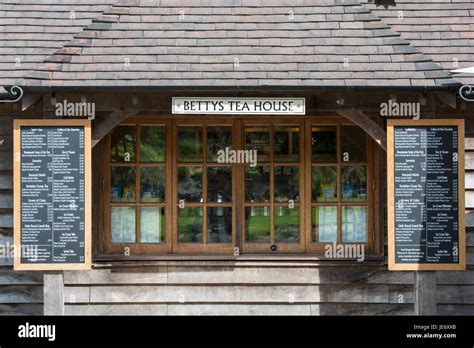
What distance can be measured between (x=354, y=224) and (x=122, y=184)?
2792mm

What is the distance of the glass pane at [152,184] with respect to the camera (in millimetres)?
9078

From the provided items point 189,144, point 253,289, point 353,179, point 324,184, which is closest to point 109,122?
point 189,144

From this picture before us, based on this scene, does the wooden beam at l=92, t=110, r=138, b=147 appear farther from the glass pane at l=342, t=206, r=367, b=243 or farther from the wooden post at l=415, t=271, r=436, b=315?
the wooden post at l=415, t=271, r=436, b=315

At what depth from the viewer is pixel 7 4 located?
9.63m

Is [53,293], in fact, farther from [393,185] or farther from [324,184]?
[393,185]

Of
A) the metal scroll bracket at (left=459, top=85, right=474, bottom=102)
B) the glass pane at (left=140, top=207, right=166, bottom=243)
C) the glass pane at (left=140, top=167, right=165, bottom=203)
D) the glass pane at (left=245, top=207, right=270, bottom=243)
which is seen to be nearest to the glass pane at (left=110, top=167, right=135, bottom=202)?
the glass pane at (left=140, top=167, right=165, bottom=203)

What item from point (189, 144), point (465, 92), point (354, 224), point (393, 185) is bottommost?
point (354, 224)

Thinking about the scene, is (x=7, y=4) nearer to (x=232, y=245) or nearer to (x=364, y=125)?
(x=232, y=245)

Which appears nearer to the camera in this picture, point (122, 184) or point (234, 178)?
point (234, 178)

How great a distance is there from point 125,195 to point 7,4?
9.48ft

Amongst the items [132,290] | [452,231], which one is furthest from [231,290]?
[452,231]

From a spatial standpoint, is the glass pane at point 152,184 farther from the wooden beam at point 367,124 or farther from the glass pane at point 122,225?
the wooden beam at point 367,124

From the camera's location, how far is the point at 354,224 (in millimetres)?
9109

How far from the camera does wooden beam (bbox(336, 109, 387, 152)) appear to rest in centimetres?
821
